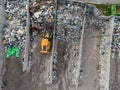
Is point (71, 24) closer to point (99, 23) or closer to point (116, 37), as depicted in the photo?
point (99, 23)

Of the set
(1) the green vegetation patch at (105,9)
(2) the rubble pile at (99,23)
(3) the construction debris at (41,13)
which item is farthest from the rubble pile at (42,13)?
(1) the green vegetation patch at (105,9)

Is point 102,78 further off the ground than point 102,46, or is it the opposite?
point 102,46

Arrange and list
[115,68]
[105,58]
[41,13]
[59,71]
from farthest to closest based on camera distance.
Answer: [41,13]
[59,71]
[105,58]
[115,68]

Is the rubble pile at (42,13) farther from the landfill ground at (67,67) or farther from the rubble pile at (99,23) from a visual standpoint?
the rubble pile at (99,23)

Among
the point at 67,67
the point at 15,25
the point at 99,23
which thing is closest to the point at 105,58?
the point at 99,23

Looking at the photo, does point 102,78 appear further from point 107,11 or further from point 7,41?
point 7,41

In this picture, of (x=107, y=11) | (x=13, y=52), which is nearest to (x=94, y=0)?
(x=107, y=11)
